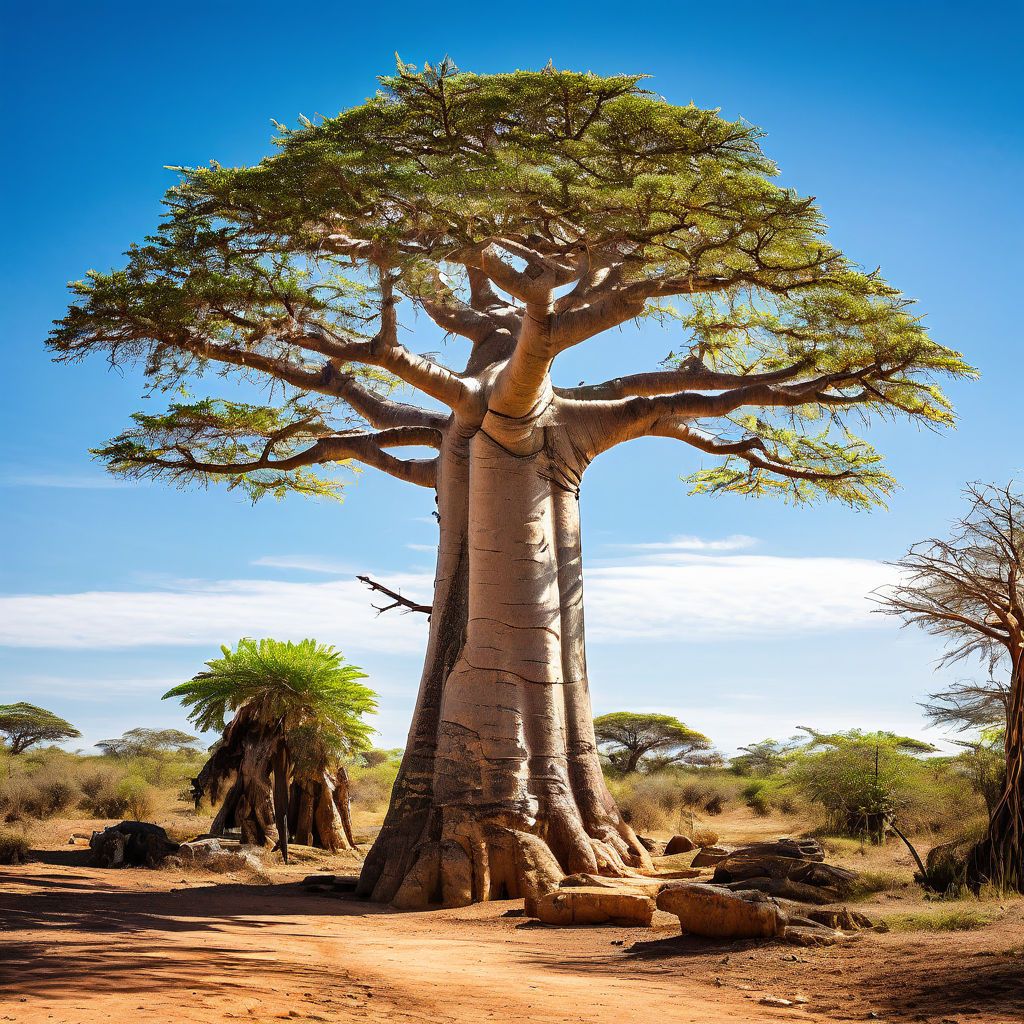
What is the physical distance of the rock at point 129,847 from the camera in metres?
11.3

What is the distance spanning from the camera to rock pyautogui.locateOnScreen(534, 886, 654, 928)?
7430 mm

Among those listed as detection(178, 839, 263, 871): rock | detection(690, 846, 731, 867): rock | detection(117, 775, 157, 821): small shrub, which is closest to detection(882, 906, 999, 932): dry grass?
detection(690, 846, 731, 867): rock

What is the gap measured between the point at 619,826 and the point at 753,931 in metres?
3.98

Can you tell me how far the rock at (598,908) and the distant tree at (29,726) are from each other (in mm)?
25714

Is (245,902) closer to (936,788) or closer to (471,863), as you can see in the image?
(471,863)

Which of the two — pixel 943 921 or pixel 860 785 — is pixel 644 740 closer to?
pixel 860 785

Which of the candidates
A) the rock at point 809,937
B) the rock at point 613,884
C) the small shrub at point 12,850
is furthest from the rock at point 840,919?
the small shrub at point 12,850

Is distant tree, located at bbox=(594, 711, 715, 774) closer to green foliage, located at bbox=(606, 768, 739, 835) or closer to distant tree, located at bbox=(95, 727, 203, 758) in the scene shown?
green foliage, located at bbox=(606, 768, 739, 835)

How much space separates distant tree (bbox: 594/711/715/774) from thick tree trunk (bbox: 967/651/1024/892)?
20023mm

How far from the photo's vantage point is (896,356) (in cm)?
1052

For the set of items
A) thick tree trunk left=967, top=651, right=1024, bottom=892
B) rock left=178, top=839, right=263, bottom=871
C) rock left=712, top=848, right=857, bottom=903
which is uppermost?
thick tree trunk left=967, top=651, right=1024, bottom=892

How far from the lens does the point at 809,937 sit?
20.3 ft

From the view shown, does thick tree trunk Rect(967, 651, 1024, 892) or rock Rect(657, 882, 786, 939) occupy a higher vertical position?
thick tree trunk Rect(967, 651, 1024, 892)

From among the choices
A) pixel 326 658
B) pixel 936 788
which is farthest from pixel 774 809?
A: pixel 326 658
